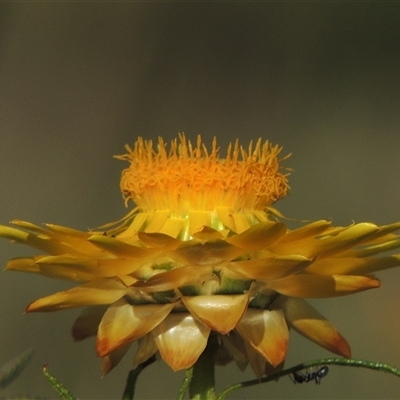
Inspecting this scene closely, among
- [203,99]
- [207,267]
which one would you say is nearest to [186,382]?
[207,267]

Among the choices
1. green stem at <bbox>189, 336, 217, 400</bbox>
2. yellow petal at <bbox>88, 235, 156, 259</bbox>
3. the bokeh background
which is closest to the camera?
yellow petal at <bbox>88, 235, 156, 259</bbox>

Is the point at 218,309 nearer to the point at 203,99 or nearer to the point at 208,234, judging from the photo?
the point at 208,234

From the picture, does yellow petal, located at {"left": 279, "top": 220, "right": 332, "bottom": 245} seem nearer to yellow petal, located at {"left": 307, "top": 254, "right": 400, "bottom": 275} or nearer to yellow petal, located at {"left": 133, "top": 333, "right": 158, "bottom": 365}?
yellow petal, located at {"left": 307, "top": 254, "right": 400, "bottom": 275}

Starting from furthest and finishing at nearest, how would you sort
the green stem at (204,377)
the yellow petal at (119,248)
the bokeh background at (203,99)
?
the bokeh background at (203,99) → the green stem at (204,377) → the yellow petal at (119,248)

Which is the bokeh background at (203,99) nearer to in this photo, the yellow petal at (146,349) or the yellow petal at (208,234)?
the yellow petal at (146,349)

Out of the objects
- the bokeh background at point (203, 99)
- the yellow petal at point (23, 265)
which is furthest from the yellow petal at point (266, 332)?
the bokeh background at point (203, 99)

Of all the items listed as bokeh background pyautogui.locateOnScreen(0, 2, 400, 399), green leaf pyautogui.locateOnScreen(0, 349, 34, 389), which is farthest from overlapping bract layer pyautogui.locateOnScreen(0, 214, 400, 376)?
bokeh background pyautogui.locateOnScreen(0, 2, 400, 399)

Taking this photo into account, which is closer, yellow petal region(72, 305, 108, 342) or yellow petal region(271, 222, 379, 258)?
yellow petal region(271, 222, 379, 258)
